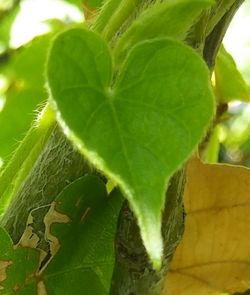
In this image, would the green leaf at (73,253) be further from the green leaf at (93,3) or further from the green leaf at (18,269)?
the green leaf at (93,3)

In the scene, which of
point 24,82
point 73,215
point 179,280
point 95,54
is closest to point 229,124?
point 24,82

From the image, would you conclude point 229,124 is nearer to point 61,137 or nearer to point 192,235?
point 192,235

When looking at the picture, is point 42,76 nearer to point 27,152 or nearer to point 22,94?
point 22,94

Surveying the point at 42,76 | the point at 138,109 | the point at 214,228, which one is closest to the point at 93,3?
the point at 42,76

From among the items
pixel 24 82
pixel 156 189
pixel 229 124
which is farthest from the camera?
pixel 229 124

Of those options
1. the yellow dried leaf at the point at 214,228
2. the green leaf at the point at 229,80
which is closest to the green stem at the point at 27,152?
the yellow dried leaf at the point at 214,228

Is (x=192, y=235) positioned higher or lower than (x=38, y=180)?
lower

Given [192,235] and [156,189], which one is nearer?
[156,189]
